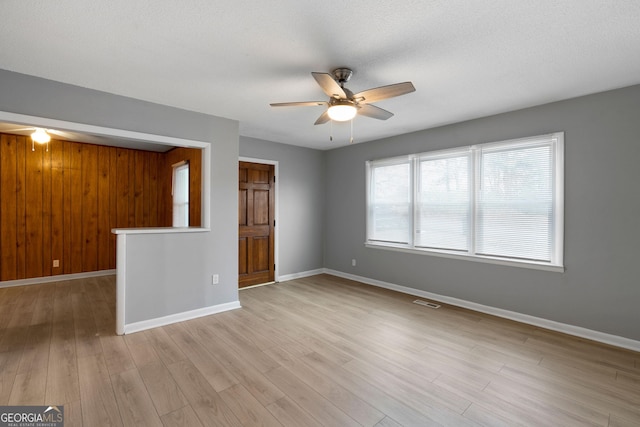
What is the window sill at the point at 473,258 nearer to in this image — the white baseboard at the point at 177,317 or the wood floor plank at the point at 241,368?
the white baseboard at the point at 177,317

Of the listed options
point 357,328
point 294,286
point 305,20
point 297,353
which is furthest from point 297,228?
point 305,20

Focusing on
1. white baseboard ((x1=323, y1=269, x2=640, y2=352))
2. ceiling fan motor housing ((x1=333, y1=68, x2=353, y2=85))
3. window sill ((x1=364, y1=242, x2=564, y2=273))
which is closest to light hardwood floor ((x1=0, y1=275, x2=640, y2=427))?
white baseboard ((x1=323, y1=269, x2=640, y2=352))

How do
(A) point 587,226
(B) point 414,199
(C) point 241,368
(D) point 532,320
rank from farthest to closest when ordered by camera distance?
(B) point 414,199, (D) point 532,320, (A) point 587,226, (C) point 241,368

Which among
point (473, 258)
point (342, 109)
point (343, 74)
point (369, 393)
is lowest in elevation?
point (369, 393)

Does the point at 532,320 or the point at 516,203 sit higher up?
the point at 516,203

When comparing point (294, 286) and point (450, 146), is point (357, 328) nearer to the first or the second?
point (294, 286)

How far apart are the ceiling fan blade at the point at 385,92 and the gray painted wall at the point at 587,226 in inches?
84.0

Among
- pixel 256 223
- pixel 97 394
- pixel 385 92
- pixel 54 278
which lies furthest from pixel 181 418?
pixel 54 278

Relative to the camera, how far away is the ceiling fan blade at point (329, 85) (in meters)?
2.04

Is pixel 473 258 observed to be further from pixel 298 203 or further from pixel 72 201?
pixel 72 201

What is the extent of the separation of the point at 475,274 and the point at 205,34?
3.98 metres

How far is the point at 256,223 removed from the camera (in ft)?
16.6

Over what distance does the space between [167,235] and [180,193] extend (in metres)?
2.21

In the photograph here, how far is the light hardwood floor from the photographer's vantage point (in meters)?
1.89
